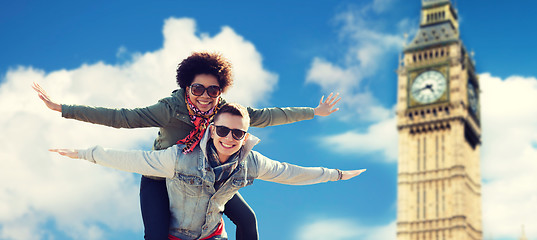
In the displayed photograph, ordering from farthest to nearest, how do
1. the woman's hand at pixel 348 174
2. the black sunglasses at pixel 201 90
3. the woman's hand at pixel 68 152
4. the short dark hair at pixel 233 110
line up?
the woman's hand at pixel 348 174, the black sunglasses at pixel 201 90, the short dark hair at pixel 233 110, the woman's hand at pixel 68 152

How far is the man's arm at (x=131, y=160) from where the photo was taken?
5062 millimetres

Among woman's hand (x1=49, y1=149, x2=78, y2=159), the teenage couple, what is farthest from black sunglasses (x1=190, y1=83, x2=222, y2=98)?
woman's hand (x1=49, y1=149, x2=78, y2=159)

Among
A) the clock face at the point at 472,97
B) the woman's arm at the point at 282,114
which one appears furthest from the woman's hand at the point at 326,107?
the clock face at the point at 472,97

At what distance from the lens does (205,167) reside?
5.12m

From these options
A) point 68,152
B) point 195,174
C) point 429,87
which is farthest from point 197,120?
point 429,87

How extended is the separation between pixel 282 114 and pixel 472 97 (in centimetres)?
4704

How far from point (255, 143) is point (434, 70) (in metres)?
44.8

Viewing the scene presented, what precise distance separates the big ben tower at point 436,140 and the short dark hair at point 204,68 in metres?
42.3

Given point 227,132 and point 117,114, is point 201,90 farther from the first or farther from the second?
point 117,114

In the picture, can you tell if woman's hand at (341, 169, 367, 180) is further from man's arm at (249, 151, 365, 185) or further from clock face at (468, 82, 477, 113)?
clock face at (468, 82, 477, 113)

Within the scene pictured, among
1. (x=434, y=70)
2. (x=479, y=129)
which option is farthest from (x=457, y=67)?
(x=479, y=129)

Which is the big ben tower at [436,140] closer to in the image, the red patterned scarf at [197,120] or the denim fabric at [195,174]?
the denim fabric at [195,174]

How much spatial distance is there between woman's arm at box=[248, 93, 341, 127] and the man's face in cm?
46

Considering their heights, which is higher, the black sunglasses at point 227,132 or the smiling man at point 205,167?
the black sunglasses at point 227,132
